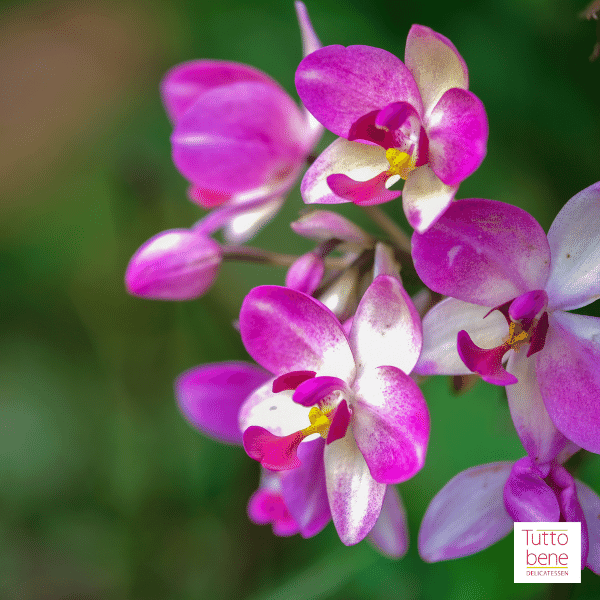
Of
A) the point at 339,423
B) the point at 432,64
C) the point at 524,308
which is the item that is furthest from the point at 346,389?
the point at 432,64

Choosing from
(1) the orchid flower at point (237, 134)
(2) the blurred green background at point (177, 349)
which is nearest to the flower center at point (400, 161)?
(1) the orchid flower at point (237, 134)

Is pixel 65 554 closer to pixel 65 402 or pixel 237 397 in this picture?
pixel 65 402

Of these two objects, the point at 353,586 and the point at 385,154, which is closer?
the point at 385,154

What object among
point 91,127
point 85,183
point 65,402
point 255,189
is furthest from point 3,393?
point 255,189

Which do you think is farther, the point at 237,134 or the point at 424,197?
the point at 237,134

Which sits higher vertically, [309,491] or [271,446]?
[271,446]

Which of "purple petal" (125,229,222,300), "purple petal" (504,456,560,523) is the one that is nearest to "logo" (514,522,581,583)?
"purple petal" (504,456,560,523)

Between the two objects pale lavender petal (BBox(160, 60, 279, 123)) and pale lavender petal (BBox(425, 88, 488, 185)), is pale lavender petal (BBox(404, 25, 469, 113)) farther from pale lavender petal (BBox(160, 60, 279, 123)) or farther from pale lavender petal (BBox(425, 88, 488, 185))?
pale lavender petal (BBox(160, 60, 279, 123))

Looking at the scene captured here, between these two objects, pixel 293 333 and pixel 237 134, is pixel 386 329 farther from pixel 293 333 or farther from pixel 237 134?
pixel 237 134
